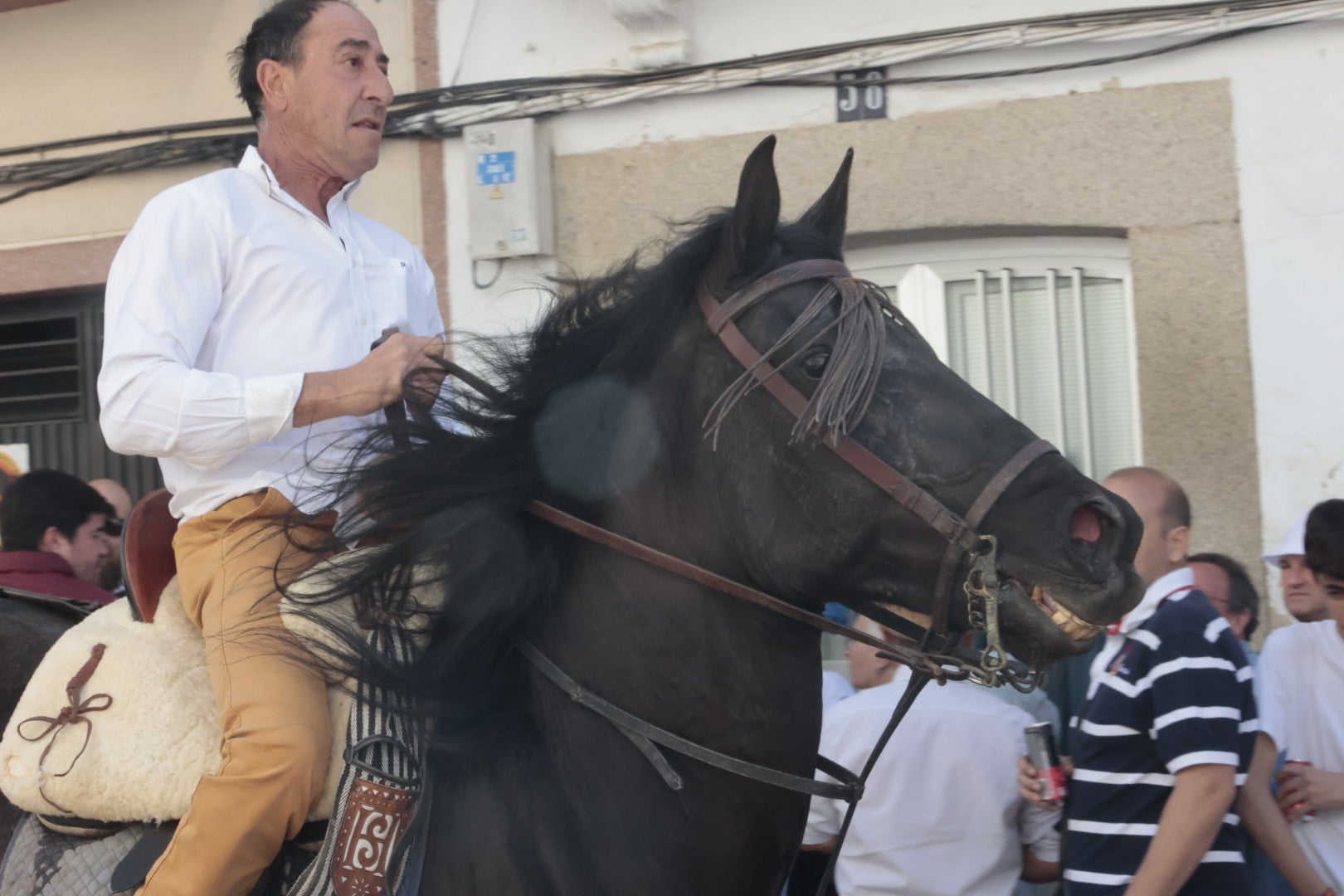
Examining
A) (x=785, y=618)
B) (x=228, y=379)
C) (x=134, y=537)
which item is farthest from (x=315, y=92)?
(x=785, y=618)

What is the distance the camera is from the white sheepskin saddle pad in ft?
7.13

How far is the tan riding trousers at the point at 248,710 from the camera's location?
80.2 inches

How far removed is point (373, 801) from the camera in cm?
208

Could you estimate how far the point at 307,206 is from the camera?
8.59 feet

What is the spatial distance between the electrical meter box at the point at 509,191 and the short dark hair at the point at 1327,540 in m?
3.58

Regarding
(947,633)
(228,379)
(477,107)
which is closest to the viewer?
(947,633)

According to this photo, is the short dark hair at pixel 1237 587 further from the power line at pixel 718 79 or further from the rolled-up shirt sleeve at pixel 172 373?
the rolled-up shirt sleeve at pixel 172 373

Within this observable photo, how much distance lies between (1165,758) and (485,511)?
5.59 ft

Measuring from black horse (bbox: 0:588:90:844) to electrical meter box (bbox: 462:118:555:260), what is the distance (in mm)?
3289

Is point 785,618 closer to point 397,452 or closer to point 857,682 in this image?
point 397,452

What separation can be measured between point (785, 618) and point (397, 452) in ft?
2.39

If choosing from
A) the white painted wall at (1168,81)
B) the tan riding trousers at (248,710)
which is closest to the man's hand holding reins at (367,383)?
A: the tan riding trousers at (248,710)

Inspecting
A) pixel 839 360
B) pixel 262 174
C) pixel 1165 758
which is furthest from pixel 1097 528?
pixel 262 174

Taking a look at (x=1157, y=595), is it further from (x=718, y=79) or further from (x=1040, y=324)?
(x=718, y=79)
